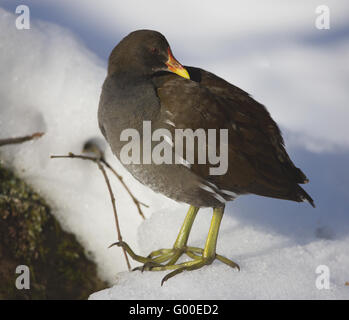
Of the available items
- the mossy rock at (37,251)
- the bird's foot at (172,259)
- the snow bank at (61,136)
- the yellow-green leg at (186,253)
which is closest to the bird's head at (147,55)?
the yellow-green leg at (186,253)

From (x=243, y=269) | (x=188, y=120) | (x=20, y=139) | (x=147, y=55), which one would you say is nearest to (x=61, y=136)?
(x=20, y=139)

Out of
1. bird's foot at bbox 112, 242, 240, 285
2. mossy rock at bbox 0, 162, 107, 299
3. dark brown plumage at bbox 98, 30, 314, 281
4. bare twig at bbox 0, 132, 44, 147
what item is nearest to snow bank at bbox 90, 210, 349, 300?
bird's foot at bbox 112, 242, 240, 285

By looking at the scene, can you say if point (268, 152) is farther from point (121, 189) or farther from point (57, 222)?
point (57, 222)

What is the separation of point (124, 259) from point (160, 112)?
1.18 m

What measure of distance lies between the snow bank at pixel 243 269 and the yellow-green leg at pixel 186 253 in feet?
0.10

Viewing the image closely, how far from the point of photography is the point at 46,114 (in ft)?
10.1

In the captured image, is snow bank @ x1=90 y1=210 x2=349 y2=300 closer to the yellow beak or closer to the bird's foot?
the bird's foot

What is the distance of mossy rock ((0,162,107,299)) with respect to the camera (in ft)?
8.93

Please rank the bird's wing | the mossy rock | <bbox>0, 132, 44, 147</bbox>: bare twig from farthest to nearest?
1. <bbox>0, 132, 44, 147</bbox>: bare twig
2. the mossy rock
3. the bird's wing

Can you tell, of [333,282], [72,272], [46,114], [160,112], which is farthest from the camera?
[46,114]

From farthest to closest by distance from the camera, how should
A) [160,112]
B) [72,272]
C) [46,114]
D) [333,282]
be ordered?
[46,114]
[72,272]
[333,282]
[160,112]

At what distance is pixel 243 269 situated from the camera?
2363 millimetres

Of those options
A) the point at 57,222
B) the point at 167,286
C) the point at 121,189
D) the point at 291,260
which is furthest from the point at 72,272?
the point at 291,260

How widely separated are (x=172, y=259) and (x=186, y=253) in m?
0.09
